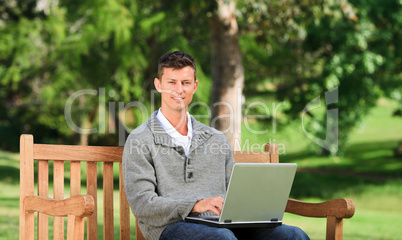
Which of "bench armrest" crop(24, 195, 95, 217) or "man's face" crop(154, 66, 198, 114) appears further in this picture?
"man's face" crop(154, 66, 198, 114)

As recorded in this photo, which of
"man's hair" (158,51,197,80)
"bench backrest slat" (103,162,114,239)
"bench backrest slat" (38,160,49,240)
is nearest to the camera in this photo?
"man's hair" (158,51,197,80)

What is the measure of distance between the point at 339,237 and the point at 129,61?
13.3 meters

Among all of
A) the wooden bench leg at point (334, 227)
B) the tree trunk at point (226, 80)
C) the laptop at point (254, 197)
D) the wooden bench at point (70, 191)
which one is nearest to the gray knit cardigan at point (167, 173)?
the laptop at point (254, 197)

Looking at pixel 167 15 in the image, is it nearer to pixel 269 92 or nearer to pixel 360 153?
pixel 269 92

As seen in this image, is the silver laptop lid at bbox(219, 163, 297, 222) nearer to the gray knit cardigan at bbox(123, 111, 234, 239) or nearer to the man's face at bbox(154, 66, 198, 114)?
the gray knit cardigan at bbox(123, 111, 234, 239)

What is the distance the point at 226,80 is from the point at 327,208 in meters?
8.65

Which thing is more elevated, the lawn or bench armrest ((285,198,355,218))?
bench armrest ((285,198,355,218))

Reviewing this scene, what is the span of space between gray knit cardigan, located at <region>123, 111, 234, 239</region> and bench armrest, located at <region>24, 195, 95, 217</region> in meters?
0.35

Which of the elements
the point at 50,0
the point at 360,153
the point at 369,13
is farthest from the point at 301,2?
the point at 360,153

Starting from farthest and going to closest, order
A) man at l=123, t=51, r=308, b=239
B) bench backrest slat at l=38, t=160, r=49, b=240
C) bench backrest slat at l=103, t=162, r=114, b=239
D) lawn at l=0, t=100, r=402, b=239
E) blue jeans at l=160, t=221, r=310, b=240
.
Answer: lawn at l=0, t=100, r=402, b=239 → bench backrest slat at l=103, t=162, r=114, b=239 → bench backrest slat at l=38, t=160, r=49, b=240 → man at l=123, t=51, r=308, b=239 → blue jeans at l=160, t=221, r=310, b=240

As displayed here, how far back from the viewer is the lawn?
10.8 metres

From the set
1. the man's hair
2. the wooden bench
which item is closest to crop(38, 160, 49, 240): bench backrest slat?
the wooden bench

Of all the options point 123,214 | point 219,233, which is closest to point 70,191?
point 123,214

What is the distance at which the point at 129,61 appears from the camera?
55.2 ft
